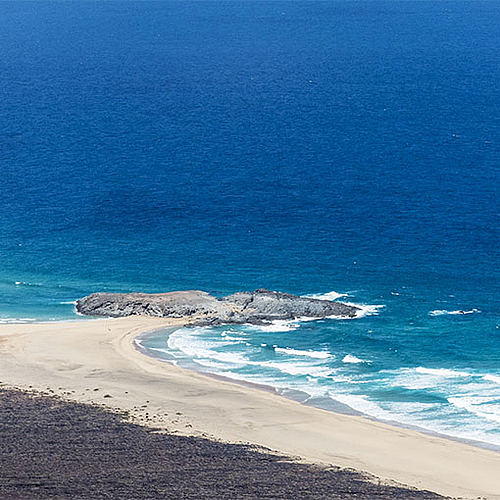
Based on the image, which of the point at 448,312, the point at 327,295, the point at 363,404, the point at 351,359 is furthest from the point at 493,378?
the point at 327,295

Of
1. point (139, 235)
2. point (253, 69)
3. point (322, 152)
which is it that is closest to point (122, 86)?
point (253, 69)

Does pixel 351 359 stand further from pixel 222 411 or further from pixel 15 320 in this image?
pixel 15 320

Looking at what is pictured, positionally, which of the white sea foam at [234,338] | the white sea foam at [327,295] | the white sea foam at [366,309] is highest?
the white sea foam at [327,295]

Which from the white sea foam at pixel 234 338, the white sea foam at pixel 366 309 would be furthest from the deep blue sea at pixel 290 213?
the white sea foam at pixel 366 309

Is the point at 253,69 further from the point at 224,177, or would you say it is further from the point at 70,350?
the point at 70,350

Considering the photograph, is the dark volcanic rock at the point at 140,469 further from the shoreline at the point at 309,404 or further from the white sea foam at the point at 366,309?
the white sea foam at the point at 366,309

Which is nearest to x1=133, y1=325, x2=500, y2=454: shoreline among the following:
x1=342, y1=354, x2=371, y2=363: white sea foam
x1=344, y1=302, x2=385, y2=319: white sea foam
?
x1=342, y1=354, x2=371, y2=363: white sea foam
